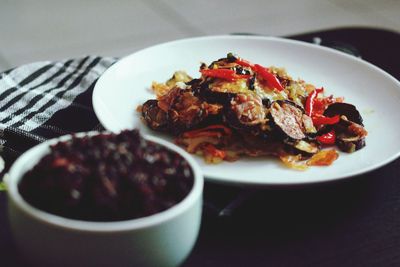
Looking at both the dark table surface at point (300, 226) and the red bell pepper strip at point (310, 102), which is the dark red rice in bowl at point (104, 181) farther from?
the red bell pepper strip at point (310, 102)

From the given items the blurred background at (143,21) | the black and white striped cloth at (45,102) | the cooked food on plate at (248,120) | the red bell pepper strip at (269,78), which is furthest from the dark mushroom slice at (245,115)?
the blurred background at (143,21)

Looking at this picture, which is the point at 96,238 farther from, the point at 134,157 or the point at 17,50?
the point at 17,50

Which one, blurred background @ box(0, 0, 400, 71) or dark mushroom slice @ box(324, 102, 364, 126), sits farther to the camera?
blurred background @ box(0, 0, 400, 71)

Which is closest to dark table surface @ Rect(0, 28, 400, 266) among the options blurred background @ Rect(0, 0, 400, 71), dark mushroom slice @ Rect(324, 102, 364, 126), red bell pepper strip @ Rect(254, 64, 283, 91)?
dark mushroom slice @ Rect(324, 102, 364, 126)

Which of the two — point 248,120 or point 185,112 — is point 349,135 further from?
point 185,112

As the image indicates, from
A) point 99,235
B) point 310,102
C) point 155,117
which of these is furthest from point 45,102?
point 99,235

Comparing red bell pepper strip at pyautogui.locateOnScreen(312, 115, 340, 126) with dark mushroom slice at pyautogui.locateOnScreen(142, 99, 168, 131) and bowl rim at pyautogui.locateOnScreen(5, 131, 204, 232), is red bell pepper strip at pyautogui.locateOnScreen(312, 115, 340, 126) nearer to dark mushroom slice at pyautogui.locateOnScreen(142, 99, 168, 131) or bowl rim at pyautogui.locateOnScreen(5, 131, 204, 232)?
dark mushroom slice at pyautogui.locateOnScreen(142, 99, 168, 131)
